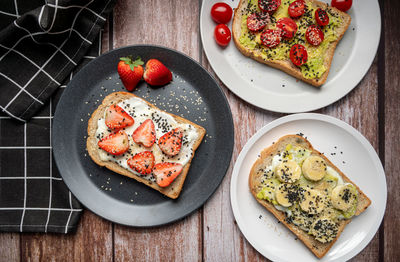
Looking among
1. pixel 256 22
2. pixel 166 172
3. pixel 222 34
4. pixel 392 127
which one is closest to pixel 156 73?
pixel 222 34

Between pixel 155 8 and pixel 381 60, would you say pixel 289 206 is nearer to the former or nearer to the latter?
pixel 381 60

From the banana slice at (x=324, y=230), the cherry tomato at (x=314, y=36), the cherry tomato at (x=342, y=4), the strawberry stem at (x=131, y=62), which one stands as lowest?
the banana slice at (x=324, y=230)

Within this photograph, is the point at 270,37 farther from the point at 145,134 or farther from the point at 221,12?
the point at 145,134

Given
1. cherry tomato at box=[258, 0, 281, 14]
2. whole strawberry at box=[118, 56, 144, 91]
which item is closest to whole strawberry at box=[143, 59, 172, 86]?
whole strawberry at box=[118, 56, 144, 91]

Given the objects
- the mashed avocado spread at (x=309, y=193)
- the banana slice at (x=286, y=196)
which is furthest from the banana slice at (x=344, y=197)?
the banana slice at (x=286, y=196)

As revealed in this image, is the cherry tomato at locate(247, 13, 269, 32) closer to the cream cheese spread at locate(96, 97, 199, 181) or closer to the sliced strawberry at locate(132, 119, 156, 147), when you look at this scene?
the cream cheese spread at locate(96, 97, 199, 181)

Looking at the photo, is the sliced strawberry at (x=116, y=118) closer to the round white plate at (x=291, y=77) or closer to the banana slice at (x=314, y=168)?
the round white plate at (x=291, y=77)

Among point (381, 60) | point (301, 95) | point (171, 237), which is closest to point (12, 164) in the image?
point (171, 237)
